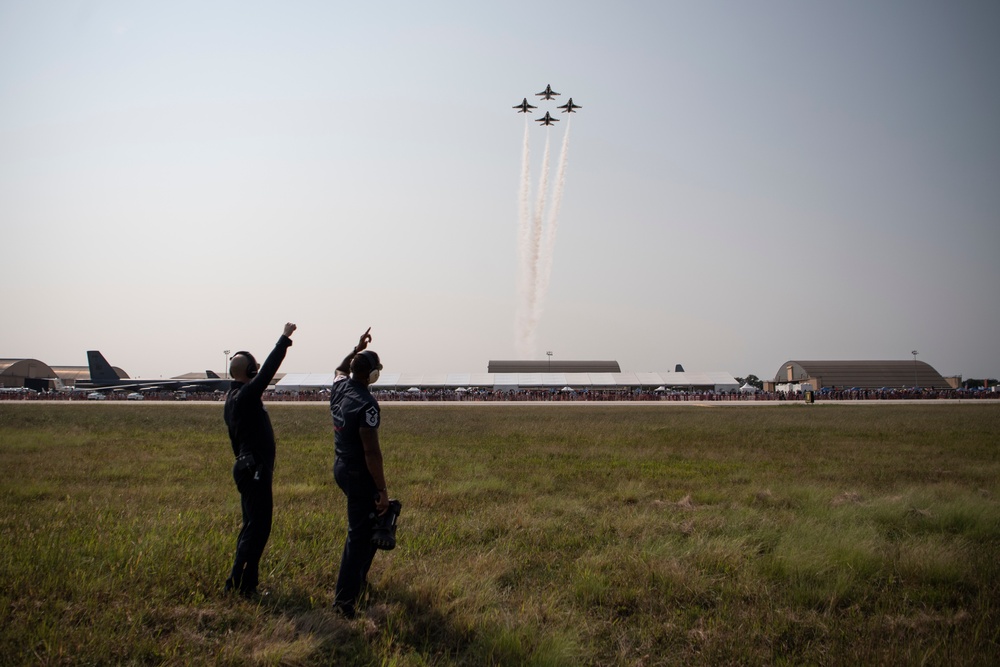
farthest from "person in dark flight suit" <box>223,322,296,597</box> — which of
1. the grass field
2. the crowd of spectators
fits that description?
the crowd of spectators

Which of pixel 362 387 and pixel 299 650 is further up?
pixel 362 387

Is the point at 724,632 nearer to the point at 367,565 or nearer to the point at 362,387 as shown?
the point at 367,565

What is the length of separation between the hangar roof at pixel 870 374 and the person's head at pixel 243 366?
110m

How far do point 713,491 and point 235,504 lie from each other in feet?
26.4

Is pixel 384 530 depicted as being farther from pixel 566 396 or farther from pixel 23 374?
pixel 23 374

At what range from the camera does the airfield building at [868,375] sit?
101m

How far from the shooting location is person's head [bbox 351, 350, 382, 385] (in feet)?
17.4

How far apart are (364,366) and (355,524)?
129cm

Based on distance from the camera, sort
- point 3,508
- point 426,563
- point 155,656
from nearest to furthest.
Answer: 1. point 155,656
2. point 426,563
3. point 3,508

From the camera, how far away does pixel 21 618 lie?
4629 millimetres

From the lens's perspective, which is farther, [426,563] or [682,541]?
[682,541]

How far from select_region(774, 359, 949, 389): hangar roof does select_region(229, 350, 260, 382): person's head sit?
361 feet

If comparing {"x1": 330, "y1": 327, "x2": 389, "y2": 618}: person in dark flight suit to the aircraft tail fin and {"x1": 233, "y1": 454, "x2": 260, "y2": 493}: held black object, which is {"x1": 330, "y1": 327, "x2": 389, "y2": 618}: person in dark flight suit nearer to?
{"x1": 233, "y1": 454, "x2": 260, "y2": 493}: held black object

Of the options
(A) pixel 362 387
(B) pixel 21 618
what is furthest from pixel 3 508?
(A) pixel 362 387
